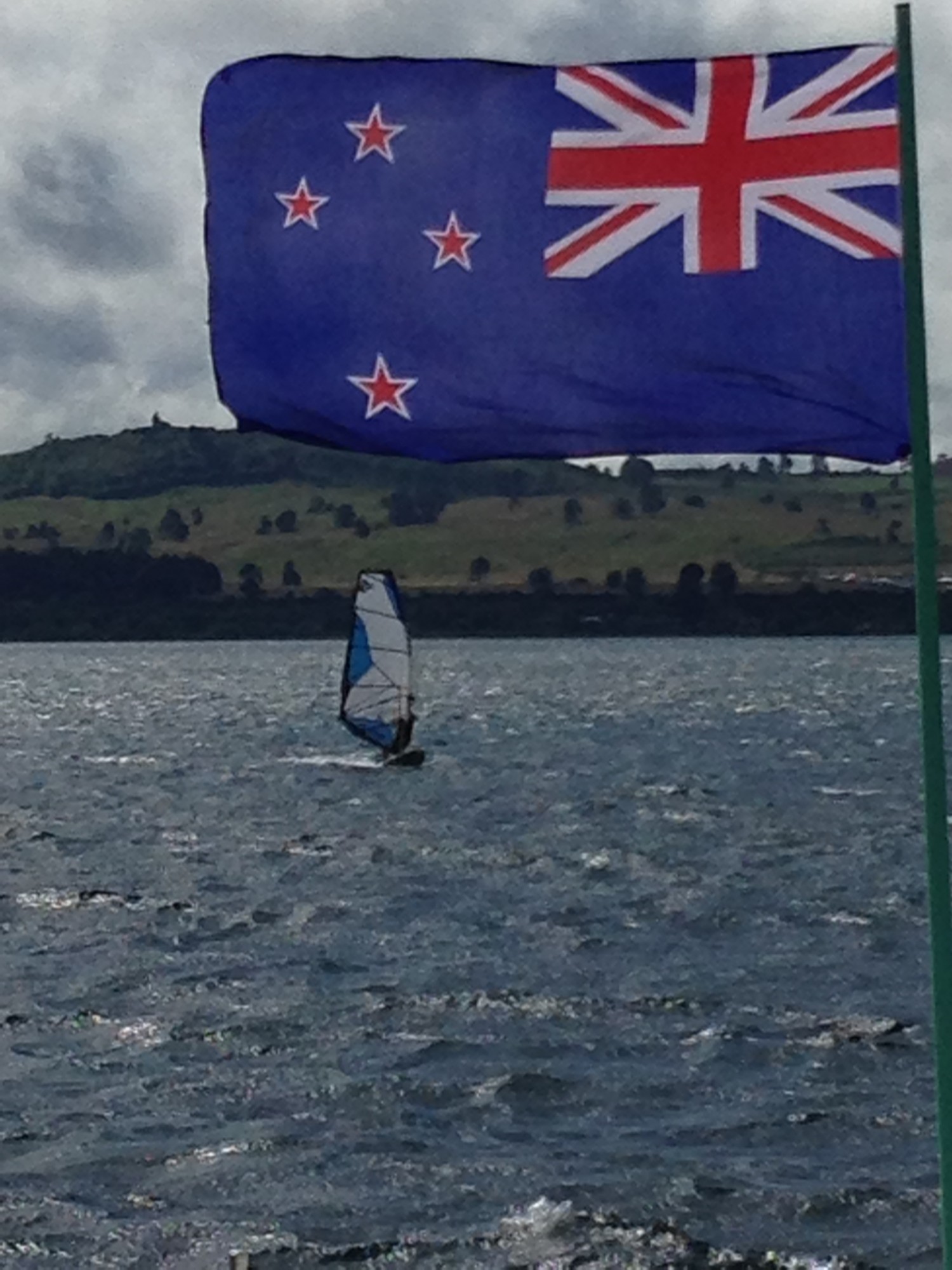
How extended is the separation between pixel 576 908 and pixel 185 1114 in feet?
82.1

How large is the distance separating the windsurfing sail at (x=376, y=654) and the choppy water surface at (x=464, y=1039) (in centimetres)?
2345

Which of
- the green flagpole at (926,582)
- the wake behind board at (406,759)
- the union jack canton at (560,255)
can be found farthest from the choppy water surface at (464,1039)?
the wake behind board at (406,759)

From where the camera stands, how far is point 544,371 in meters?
12.4

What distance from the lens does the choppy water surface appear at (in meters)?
24.7

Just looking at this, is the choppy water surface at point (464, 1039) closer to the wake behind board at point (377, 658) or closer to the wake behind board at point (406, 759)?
the wake behind board at point (377, 658)

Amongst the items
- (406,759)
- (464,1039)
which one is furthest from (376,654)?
(464,1039)

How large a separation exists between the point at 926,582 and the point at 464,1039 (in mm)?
25532

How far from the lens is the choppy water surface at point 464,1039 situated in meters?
24.7

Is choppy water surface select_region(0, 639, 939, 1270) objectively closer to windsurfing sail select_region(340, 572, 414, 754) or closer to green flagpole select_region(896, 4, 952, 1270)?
green flagpole select_region(896, 4, 952, 1270)

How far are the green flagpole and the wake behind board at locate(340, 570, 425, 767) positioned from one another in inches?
3505

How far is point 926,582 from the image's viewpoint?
11.1 metres

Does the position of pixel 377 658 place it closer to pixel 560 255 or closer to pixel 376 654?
pixel 376 654

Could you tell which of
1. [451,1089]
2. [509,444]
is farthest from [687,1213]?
[509,444]

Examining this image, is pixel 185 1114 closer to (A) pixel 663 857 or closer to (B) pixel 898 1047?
(B) pixel 898 1047
